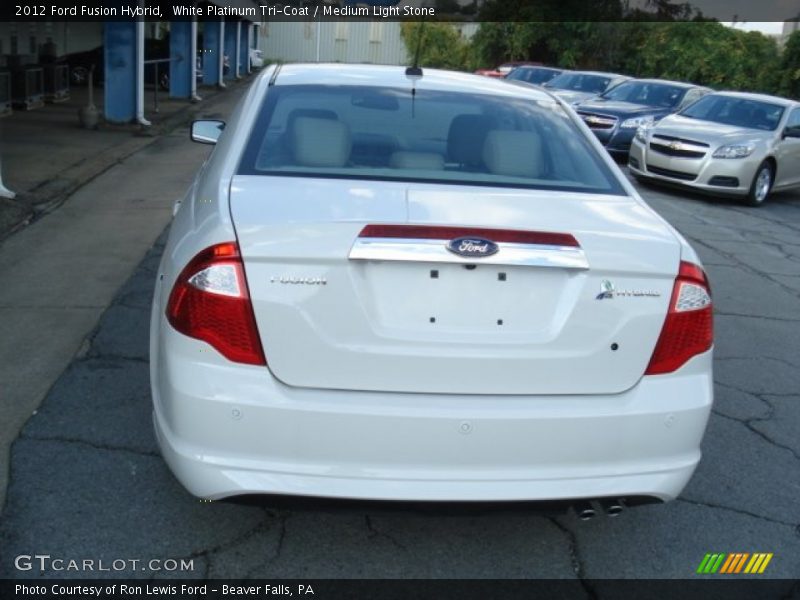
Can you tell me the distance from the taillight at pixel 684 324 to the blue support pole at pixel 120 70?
15.3m

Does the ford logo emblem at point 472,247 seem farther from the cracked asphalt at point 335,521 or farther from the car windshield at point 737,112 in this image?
the car windshield at point 737,112

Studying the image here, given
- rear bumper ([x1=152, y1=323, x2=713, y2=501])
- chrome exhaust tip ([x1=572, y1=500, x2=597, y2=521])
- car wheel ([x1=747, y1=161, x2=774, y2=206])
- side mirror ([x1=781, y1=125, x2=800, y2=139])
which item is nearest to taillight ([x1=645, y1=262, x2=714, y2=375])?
rear bumper ([x1=152, y1=323, x2=713, y2=501])

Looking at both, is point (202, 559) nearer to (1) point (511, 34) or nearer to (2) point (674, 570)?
(2) point (674, 570)

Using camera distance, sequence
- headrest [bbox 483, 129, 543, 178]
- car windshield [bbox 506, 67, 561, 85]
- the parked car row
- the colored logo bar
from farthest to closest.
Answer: car windshield [bbox 506, 67, 561, 85] → the parked car row → headrest [bbox 483, 129, 543, 178] → the colored logo bar

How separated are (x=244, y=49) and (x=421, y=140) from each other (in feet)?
130

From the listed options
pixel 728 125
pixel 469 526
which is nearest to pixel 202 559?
pixel 469 526

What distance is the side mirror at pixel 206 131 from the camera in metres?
5.54

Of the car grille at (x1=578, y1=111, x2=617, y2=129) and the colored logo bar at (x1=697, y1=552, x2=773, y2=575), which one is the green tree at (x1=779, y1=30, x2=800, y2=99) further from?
the colored logo bar at (x1=697, y1=552, x2=773, y2=575)

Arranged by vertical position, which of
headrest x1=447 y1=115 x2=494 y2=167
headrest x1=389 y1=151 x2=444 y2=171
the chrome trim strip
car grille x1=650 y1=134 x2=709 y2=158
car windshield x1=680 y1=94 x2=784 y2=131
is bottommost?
car grille x1=650 y1=134 x2=709 y2=158

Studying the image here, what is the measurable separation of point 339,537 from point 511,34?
43.7 meters

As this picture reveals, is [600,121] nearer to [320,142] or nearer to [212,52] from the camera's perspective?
[320,142]

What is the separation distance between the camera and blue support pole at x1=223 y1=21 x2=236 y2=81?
3536 cm

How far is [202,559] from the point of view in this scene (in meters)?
3.27
